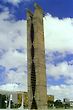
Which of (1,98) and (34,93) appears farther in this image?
(1,98)

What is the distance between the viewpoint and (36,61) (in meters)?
20.0

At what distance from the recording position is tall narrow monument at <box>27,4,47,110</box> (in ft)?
64.2

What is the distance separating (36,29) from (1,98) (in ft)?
173

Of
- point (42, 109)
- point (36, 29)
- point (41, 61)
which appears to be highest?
point (36, 29)

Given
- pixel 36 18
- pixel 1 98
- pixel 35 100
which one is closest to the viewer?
pixel 35 100

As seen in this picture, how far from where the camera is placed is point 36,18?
2084cm

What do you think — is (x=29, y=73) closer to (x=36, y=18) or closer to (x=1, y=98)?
(x=36, y=18)

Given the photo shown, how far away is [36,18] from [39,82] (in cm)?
507

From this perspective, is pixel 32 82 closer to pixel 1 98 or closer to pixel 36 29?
pixel 36 29

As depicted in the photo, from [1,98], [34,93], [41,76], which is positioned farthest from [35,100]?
[1,98]

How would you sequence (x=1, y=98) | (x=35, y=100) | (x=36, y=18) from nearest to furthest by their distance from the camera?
(x=35, y=100) → (x=36, y=18) → (x=1, y=98)

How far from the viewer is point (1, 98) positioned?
70562 millimetres

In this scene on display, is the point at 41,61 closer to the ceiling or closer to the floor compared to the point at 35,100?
closer to the ceiling

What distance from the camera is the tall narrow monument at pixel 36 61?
64.2 feet
